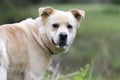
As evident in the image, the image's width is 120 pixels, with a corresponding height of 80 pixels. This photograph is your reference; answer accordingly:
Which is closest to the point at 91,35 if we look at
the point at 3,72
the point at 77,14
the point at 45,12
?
the point at 77,14

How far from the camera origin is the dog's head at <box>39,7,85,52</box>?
1232 cm

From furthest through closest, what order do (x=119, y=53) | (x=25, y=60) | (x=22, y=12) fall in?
(x=22, y=12) → (x=119, y=53) → (x=25, y=60)

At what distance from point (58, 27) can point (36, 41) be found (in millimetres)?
446

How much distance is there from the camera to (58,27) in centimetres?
1241

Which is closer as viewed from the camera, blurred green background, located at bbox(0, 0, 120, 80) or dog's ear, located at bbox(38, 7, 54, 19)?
dog's ear, located at bbox(38, 7, 54, 19)

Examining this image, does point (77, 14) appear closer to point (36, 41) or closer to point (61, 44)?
point (61, 44)

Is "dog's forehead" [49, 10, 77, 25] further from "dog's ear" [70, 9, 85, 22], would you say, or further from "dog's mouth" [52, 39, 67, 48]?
"dog's mouth" [52, 39, 67, 48]

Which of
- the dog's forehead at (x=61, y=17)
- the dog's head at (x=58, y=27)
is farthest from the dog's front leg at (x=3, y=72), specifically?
the dog's forehead at (x=61, y=17)

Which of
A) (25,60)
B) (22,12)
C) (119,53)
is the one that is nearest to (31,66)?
(25,60)

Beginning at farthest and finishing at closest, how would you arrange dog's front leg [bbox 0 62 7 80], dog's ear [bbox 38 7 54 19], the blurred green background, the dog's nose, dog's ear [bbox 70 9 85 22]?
the blurred green background
dog's ear [bbox 70 9 85 22]
dog's ear [bbox 38 7 54 19]
the dog's nose
dog's front leg [bbox 0 62 7 80]

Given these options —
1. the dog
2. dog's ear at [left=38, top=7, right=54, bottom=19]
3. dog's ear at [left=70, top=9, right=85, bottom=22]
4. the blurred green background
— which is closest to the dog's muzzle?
the dog

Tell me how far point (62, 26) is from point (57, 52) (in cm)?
59

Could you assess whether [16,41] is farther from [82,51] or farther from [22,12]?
[22,12]

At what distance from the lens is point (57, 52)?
42.0 ft
